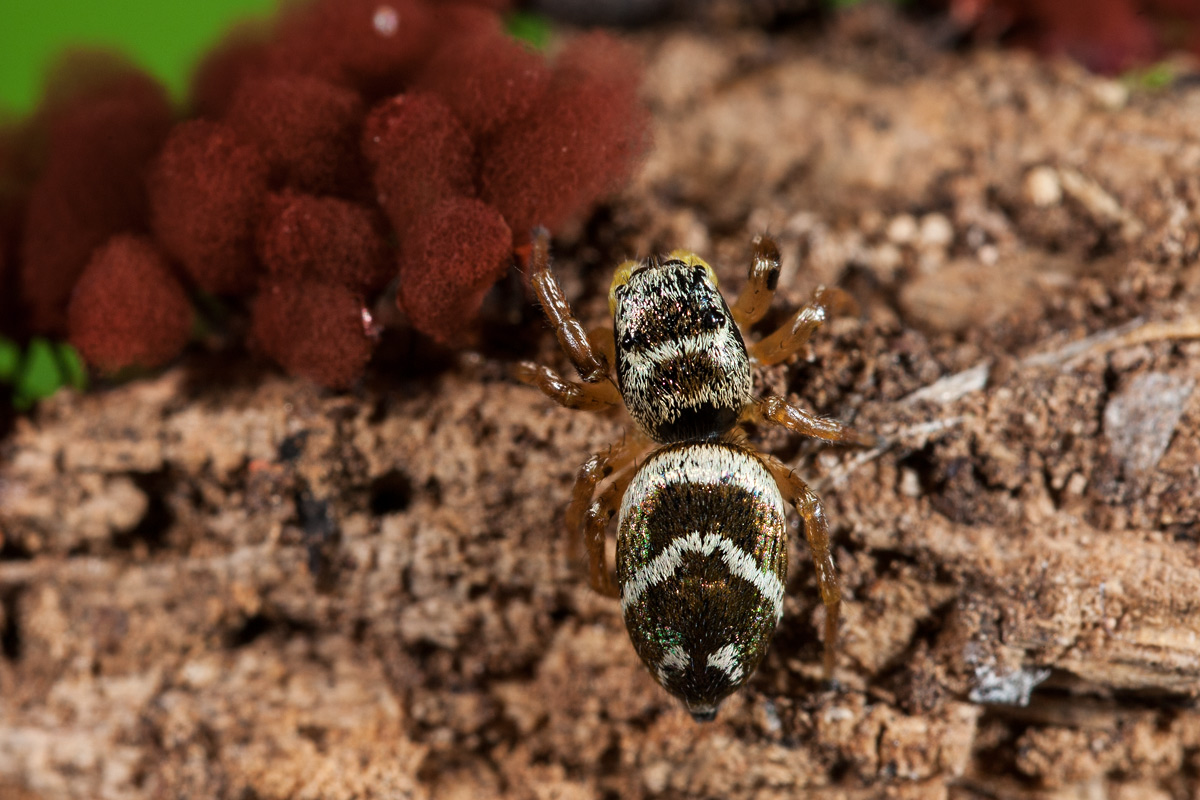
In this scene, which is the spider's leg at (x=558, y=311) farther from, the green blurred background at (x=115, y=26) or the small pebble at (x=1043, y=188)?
the green blurred background at (x=115, y=26)

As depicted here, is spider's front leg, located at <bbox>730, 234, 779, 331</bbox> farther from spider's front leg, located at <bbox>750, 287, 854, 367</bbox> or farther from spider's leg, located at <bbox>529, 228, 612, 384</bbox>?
spider's leg, located at <bbox>529, 228, 612, 384</bbox>

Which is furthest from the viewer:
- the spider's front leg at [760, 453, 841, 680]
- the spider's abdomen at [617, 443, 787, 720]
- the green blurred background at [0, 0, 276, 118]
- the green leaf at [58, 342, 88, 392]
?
the green blurred background at [0, 0, 276, 118]

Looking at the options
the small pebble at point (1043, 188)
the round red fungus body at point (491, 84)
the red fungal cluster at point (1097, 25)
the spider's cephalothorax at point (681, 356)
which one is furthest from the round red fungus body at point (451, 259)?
the red fungal cluster at point (1097, 25)

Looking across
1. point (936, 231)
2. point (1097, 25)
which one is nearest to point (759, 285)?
point (936, 231)

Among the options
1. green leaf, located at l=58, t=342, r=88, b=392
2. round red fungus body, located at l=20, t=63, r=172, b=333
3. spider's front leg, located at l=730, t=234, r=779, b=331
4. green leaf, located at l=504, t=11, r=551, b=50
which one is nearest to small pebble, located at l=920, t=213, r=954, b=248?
spider's front leg, located at l=730, t=234, r=779, b=331

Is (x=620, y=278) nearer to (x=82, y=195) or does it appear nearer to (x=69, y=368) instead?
(x=82, y=195)
